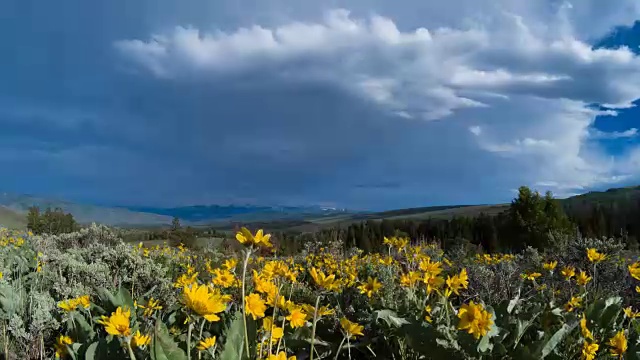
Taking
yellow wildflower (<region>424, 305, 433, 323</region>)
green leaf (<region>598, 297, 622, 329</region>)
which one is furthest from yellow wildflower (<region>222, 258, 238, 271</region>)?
green leaf (<region>598, 297, 622, 329</region>)

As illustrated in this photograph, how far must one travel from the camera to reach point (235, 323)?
1.89 metres

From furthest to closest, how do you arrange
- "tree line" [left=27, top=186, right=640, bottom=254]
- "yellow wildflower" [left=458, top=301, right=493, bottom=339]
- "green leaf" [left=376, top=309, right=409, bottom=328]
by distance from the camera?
1. "tree line" [left=27, top=186, right=640, bottom=254]
2. "green leaf" [left=376, top=309, right=409, bottom=328]
3. "yellow wildflower" [left=458, top=301, right=493, bottom=339]

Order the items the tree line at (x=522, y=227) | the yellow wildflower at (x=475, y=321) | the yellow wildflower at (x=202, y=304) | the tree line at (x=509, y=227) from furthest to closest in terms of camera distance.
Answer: the tree line at (x=522, y=227)
the tree line at (x=509, y=227)
the yellow wildflower at (x=475, y=321)
the yellow wildflower at (x=202, y=304)

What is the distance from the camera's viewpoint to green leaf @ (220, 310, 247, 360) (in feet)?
5.40

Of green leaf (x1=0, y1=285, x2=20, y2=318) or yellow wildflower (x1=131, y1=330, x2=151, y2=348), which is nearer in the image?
yellow wildflower (x1=131, y1=330, x2=151, y2=348)

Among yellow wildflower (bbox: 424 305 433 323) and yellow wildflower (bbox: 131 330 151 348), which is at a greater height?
yellow wildflower (bbox: 131 330 151 348)

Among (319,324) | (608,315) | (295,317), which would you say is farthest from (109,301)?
(608,315)

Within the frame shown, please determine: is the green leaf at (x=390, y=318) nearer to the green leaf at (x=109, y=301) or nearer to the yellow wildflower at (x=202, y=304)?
the yellow wildflower at (x=202, y=304)

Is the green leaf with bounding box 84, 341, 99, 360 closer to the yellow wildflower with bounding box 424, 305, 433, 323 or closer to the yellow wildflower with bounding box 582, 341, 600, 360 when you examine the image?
the yellow wildflower with bounding box 424, 305, 433, 323

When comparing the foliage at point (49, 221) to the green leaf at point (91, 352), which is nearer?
the green leaf at point (91, 352)

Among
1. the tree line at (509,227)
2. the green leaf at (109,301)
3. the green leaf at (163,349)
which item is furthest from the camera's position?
the tree line at (509,227)

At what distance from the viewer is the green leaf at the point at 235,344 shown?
1.65 meters

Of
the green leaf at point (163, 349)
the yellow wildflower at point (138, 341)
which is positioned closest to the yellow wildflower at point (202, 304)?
the green leaf at point (163, 349)

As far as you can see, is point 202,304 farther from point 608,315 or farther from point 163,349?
point 608,315
